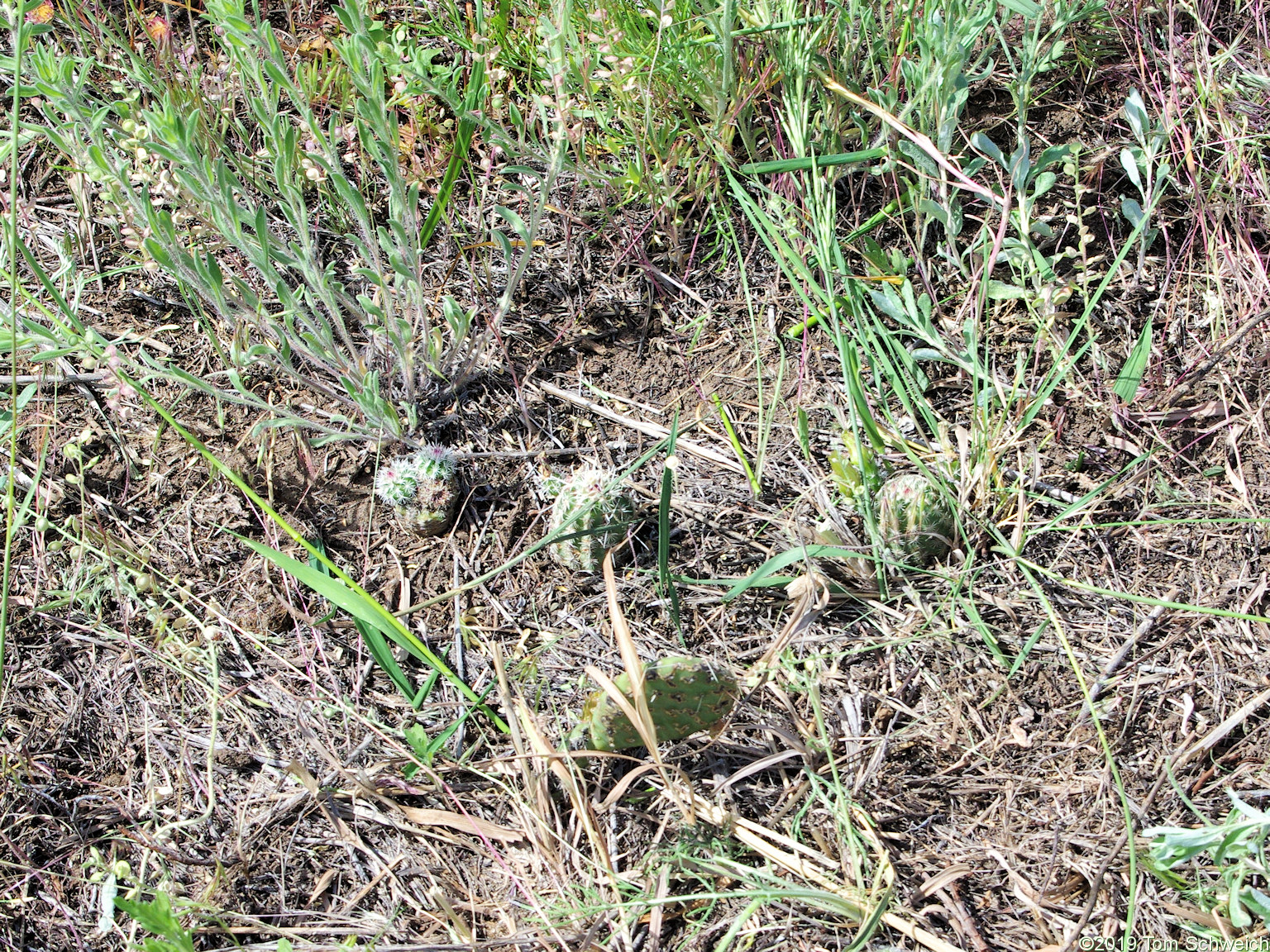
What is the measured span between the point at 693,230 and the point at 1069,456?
3.17 ft

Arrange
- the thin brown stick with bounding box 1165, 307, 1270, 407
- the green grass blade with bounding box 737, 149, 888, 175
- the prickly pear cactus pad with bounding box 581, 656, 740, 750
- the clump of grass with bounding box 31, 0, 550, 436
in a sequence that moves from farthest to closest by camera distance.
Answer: the green grass blade with bounding box 737, 149, 888, 175 < the thin brown stick with bounding box 1165, 307, 1270, 407 < the clump of grass with bounding box 31, 0, 550, 436 < the prickly pear cactus pad with bounding box 581, 656, 740, 750

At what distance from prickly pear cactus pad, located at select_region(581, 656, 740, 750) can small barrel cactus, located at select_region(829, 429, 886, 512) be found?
1.40 ft

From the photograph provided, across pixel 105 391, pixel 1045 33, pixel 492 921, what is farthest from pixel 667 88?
pixel 492 921

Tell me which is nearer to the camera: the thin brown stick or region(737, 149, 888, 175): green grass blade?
the thin brown stick

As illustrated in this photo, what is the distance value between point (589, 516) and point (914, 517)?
59 cm

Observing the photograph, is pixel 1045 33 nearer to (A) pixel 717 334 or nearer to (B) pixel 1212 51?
(B) pixel 1212 51

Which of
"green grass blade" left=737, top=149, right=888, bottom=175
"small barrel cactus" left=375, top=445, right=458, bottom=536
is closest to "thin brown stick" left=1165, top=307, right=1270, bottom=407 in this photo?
"green grass blade" left=737, top=149, right=888, bottom=175

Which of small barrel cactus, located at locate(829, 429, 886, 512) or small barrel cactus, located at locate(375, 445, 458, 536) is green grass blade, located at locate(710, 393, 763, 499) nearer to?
small barrel cactus, located at locate(829, 429, 886, 512)

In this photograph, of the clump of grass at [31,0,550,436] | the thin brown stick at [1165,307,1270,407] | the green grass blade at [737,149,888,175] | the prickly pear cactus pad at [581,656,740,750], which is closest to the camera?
the prickly pear cactus pad at [581,656,740,750]

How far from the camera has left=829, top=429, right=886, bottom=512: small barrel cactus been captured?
173cm

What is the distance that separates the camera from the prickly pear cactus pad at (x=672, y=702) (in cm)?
149

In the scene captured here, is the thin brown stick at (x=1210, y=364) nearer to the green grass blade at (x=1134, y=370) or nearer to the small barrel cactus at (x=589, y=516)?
the green grass blade at (x=1134, y=370)

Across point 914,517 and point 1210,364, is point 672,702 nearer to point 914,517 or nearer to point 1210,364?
point 914,517

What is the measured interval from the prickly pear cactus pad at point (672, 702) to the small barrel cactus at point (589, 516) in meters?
0.31
